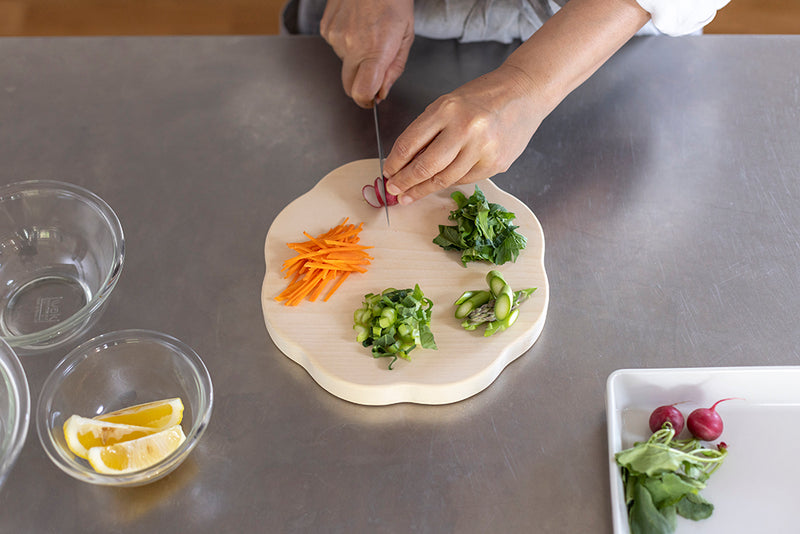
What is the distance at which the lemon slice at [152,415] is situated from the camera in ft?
4.13

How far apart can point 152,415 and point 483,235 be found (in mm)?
731

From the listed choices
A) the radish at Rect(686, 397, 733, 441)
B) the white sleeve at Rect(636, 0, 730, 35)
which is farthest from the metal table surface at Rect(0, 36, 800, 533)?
the white sleeve at Rect(636, 0, 730, 35)

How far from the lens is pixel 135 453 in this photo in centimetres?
119

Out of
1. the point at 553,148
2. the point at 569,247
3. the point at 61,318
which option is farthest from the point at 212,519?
the point at 553,148

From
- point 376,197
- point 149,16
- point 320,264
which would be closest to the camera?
point 320,264

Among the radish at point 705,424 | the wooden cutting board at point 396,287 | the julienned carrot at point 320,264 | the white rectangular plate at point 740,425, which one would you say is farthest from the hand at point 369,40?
the radish at point 705,424

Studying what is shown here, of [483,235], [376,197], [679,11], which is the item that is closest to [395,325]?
[483,235]

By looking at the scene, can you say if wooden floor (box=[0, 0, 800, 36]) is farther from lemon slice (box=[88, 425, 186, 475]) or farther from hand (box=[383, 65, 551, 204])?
lemon slice (box=[88, 425, 186, 475])

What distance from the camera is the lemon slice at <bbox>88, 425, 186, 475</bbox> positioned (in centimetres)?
117

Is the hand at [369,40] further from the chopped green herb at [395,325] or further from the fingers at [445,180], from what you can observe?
the chopped green herb at [395,325]

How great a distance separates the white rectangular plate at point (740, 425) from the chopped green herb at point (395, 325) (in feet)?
1.17

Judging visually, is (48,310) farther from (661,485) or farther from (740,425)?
(740,425)

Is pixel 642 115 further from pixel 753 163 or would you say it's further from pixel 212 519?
pixel 212 519

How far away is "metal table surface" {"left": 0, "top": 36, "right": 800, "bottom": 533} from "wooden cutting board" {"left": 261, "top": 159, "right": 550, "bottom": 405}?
5cm
